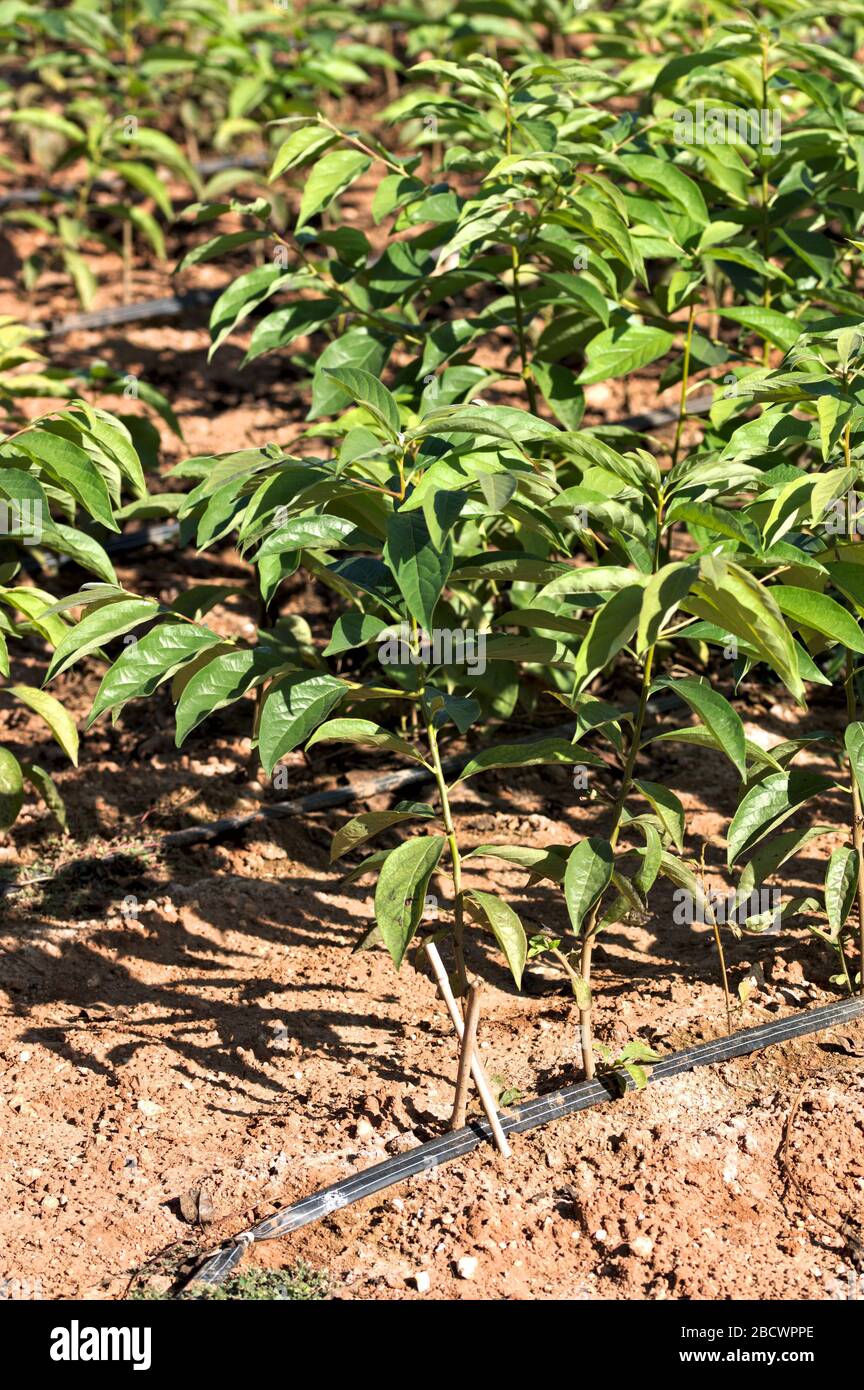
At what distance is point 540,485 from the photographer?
229cm

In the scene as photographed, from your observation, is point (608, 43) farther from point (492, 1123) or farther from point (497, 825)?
point (492, 1123)

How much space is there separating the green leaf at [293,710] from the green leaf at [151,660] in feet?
0.51

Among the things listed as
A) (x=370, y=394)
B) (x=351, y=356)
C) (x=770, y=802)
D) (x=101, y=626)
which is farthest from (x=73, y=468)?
(x=770, y=802)

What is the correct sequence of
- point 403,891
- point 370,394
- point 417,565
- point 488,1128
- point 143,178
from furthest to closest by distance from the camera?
1. point 143,178
2. point 488,1128
3. point 370,394
4. point 403,891
5. point 417,565

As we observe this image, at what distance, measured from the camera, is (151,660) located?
7.80 feet

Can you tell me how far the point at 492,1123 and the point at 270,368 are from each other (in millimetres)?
3151

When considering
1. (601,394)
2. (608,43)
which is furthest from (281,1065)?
(608,43)

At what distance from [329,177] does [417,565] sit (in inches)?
54.6

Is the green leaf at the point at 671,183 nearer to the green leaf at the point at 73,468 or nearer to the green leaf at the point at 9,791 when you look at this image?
the green leaf at the point at 73,468

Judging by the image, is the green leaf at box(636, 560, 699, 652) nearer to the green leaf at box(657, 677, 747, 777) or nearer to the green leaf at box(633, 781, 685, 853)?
the green leaf at box(657, 677, 747, 777)

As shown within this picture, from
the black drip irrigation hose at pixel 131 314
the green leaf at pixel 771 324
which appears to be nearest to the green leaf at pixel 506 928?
the green leaf at pixel 771 324

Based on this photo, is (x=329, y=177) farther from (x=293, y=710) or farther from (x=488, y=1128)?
(x=488, y=1128)

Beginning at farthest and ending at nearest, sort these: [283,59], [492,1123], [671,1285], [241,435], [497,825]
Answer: [283,59]
[241,435]
[497,825]
[492,1123]
[671,1285]

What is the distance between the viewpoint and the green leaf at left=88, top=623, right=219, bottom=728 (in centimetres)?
233
